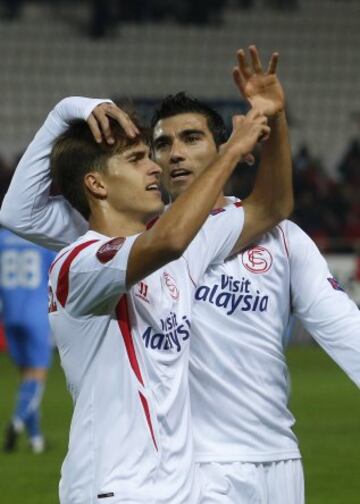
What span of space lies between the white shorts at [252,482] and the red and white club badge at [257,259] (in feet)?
2.05

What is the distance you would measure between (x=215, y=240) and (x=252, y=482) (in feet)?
2.52

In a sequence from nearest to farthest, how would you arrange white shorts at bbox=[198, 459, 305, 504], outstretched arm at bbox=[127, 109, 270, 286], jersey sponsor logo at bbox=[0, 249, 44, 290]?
outstretched arm at bbox=[127, 109, 270, 286] < white shorts at bbox=[198, 459, 305, 504] < jersey sponsor logo at bbox=[0, 249, 44, 290]

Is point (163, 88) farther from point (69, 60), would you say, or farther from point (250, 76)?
point (250, 76)

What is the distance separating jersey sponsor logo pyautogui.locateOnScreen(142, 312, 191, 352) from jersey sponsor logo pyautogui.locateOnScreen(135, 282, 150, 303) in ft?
0.27

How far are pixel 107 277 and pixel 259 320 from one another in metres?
0.84

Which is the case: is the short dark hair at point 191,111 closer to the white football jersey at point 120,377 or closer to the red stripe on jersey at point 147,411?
the white football jersey at point 120,377

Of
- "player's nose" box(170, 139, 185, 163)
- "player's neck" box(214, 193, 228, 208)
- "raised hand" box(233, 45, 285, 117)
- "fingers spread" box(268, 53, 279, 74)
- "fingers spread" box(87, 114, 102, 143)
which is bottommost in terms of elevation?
"player's neck" box(214, 193, 228, 208)

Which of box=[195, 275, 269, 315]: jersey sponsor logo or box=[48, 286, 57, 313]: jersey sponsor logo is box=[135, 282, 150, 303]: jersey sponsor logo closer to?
box=[48, 286, 57, 313]: jersey sponsor logo

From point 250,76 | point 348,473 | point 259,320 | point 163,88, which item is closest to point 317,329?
point 259,320

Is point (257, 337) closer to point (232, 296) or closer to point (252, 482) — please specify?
point (232, 296)

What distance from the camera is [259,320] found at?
3830mm

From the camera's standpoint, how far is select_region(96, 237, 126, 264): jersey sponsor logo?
3.15m

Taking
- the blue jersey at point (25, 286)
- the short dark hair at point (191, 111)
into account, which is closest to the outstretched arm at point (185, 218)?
the short dark hair at point (191, 111)

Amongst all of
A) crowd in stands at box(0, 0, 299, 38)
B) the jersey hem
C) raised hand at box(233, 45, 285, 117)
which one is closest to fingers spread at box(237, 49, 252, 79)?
raised hand at box(233, 45, 285, 117)
